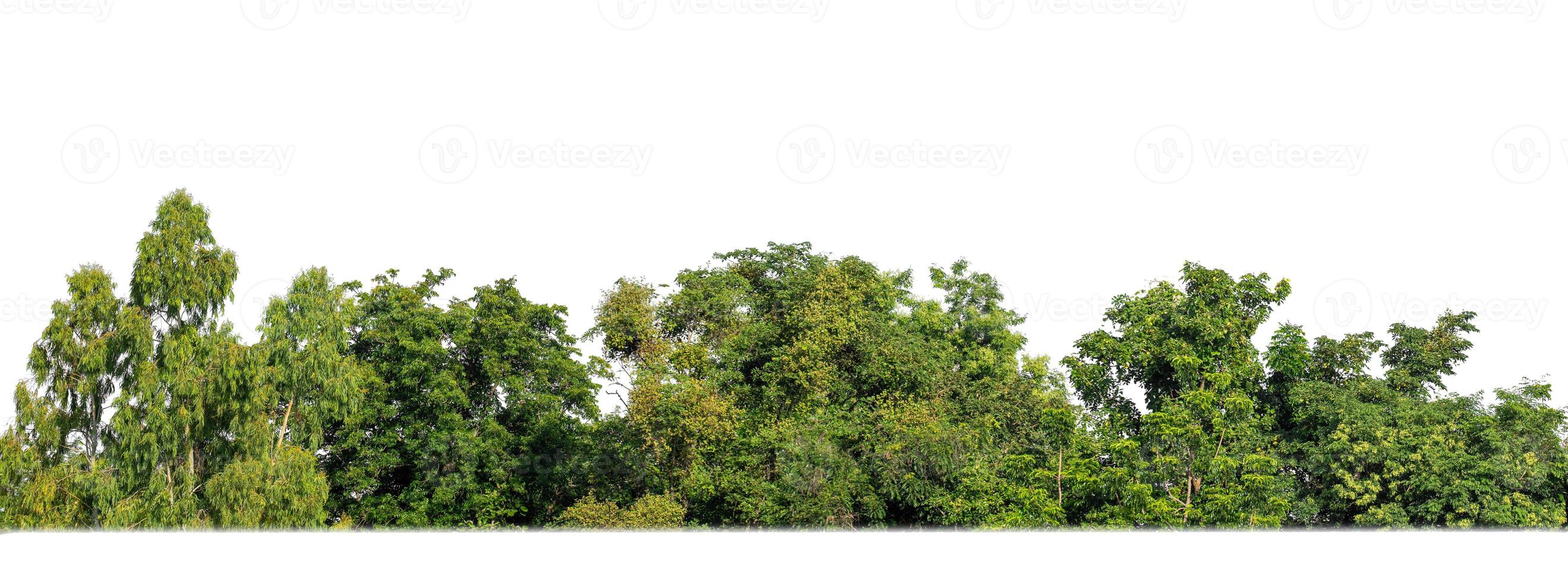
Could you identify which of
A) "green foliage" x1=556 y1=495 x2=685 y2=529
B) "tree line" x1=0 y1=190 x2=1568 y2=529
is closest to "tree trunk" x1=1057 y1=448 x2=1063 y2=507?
"tree line" x1=0 y1=190 x2=1568 y2=529

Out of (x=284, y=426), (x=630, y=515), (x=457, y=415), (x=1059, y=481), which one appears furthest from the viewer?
(x=457, y=415)

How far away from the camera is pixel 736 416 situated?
1076 inches

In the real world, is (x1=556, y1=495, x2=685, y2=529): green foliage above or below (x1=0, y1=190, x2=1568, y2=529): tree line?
below

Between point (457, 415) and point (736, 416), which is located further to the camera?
point (457, 415)

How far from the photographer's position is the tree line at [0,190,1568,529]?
19766 mm

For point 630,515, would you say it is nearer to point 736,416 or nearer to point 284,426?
point 736,416

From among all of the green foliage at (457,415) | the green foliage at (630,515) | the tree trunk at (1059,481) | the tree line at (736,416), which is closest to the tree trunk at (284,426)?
the tree line at (736,416)

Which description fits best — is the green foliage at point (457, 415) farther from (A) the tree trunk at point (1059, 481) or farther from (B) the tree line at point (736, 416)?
(A) the tree trunk at point (1059, 481)

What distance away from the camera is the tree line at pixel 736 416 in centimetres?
1977

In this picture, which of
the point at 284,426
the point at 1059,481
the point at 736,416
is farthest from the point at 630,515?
the point at 1059,481

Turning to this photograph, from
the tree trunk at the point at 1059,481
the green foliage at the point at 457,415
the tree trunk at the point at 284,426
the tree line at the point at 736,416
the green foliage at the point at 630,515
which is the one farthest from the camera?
the green foliage at the point at 457,415

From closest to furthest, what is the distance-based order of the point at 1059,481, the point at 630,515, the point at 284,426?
the point at 1059,481
the point at 284,426
the point at 630,515

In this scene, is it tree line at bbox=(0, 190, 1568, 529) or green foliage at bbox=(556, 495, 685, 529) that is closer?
tree line at bbox=(0, 190, 1568, 529)

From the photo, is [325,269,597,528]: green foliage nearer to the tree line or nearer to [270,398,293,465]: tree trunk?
the tree line
